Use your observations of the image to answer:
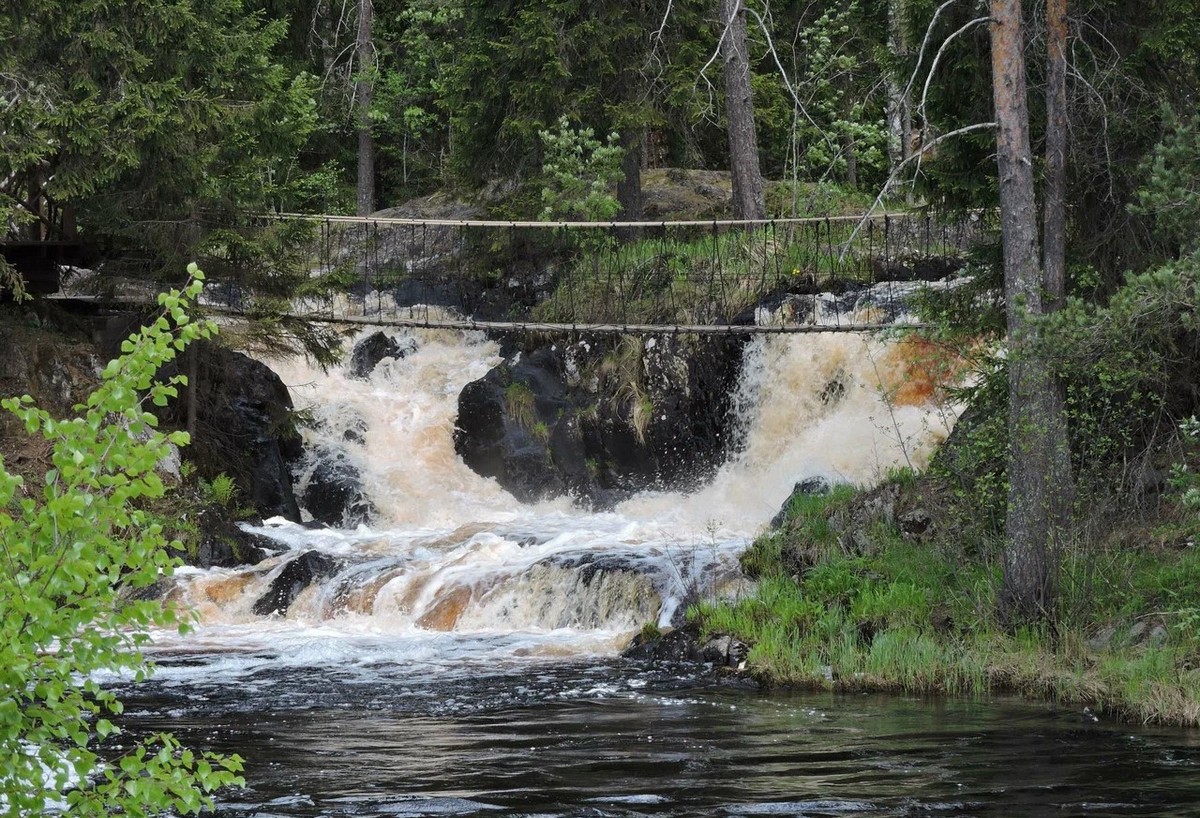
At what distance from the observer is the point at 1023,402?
402 inches

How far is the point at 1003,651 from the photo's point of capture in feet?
33.3

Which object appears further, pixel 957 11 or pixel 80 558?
pixel 957 11

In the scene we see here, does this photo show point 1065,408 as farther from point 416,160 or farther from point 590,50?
point 416,160

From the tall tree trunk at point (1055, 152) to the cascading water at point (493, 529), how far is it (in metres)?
2.29

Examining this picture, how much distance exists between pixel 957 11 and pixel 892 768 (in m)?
6.65

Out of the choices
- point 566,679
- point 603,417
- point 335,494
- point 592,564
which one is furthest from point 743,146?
point 566,679

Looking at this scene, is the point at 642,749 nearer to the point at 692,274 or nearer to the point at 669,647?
the point at 669,647

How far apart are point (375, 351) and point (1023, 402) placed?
44.9 feet

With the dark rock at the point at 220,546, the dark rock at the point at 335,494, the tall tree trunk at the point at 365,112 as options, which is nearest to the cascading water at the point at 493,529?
the dark rock at the point at 335,494

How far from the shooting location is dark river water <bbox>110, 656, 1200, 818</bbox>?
7.23 metres

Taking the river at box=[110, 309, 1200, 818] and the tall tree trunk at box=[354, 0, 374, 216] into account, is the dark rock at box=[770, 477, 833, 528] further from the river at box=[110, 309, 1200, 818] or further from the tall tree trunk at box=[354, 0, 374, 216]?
the tall tree trunk at box=[354, 0, 374, 216]

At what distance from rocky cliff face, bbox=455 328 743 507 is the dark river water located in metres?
7.91

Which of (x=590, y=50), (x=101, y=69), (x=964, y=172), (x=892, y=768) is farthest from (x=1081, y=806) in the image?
(x=590, y=50)

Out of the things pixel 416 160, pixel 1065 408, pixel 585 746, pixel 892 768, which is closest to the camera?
pixel 892 768
